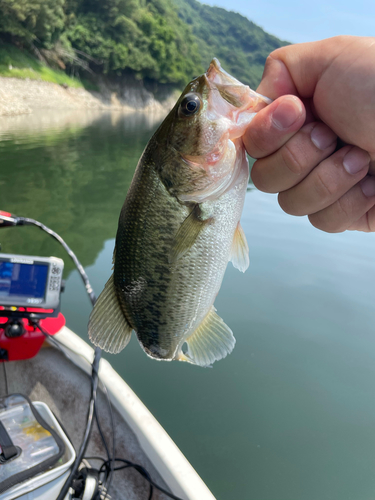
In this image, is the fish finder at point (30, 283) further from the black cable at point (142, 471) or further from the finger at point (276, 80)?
the finger at point (276, 80)

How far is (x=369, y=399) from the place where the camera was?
14.5 ft

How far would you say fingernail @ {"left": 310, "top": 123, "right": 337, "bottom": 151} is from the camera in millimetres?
1433

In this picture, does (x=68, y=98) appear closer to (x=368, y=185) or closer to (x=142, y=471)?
(x=142, y=471)

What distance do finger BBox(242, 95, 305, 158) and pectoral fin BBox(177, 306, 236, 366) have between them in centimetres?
72

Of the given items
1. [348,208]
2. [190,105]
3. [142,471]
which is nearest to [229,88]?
[190,105]

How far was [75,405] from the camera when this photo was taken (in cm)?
329

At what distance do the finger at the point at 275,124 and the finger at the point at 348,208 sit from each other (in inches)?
19.7

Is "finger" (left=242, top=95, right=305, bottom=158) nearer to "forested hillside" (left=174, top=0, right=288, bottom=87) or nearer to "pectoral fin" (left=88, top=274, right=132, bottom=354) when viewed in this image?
"pectoral fin" (left=88, top=274, right=132, bottom=354)

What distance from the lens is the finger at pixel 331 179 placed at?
145 cm

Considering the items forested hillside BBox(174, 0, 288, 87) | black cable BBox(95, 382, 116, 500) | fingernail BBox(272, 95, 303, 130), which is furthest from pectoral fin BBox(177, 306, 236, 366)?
forested hillside BBox(174, 0, 288, 87)

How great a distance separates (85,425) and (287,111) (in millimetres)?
2974

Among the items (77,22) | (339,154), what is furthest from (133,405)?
(77,22)

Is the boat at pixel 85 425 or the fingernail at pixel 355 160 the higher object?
the fingernail at pixel 355 160

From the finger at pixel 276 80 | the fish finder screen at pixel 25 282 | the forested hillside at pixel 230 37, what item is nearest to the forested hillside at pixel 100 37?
the forested hillside at pixel 230 37
